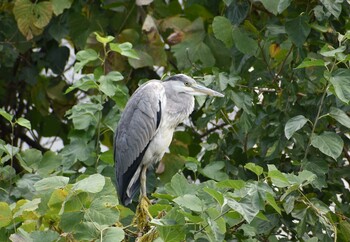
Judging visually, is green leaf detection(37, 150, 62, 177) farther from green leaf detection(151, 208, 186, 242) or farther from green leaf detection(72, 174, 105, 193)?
green leaf detection(151, 208, 186, 242)

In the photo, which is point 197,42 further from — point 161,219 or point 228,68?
point 161,219

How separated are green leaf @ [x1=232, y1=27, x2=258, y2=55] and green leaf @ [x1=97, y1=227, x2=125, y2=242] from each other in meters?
1.35

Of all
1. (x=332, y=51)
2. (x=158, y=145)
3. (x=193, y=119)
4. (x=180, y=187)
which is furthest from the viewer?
(x=193, y=119)

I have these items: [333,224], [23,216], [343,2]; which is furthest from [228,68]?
[23,216]

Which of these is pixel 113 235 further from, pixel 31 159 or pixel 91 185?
pixel 31 159

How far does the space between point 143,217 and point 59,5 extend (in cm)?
150

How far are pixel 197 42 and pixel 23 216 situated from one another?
1.66 metres

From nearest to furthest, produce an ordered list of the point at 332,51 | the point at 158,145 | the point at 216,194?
the point at 216,194, the point at 332,51, the point at 158,145

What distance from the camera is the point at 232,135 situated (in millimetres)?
5070

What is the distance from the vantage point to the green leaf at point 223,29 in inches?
194

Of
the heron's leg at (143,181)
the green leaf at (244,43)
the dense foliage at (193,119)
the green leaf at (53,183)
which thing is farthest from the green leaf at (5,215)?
the green leaf at (244,43)

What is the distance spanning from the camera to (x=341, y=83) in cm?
434

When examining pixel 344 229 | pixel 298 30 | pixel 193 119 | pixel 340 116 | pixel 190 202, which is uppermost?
pixel 190 202

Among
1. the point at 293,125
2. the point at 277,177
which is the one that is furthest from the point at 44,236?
the point at 293,125
